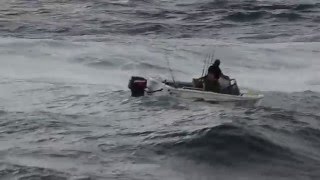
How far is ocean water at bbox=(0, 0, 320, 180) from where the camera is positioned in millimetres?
14859

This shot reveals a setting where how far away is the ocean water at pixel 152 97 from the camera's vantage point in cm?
1486

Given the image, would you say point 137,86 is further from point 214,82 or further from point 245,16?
point 245,16

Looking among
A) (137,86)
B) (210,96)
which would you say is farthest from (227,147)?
Result: (137,86)

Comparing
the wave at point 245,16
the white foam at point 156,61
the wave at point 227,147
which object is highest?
the wave at point 227,147

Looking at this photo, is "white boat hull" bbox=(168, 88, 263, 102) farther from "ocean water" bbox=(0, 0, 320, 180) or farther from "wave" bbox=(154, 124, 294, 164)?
"wave" bbox=(154, 124, 294, 164)

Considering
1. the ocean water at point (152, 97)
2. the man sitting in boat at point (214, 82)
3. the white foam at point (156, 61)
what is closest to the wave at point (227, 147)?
the ocean water at point (152, 97)

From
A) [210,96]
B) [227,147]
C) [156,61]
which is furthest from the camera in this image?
[156,61]

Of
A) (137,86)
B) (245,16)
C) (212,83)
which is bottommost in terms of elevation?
(245,16)

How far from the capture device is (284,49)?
3216 centimetres

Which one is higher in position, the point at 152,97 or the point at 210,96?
the point at 210,96

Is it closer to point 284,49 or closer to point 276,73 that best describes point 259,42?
point 284,49

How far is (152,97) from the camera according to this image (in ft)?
69.3

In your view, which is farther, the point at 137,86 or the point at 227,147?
the point at 137,86

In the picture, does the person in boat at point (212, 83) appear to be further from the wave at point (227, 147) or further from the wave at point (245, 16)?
the wave at point (245, 16)
